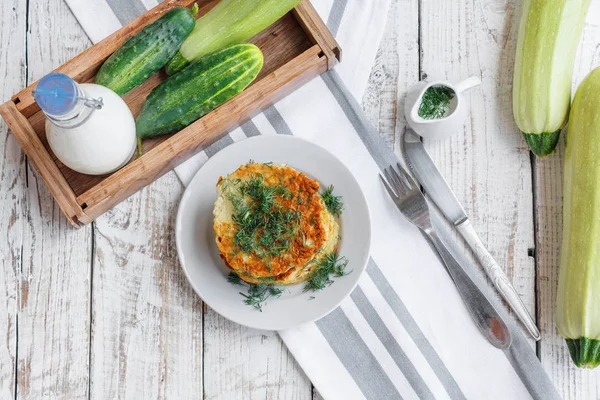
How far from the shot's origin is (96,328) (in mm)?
1761

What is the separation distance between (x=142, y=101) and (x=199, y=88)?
199 mm

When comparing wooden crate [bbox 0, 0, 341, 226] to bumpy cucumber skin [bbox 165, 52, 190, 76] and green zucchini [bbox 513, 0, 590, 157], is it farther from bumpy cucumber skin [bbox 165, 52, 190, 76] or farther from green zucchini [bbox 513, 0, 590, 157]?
green zucchini [bbox 513, 0, 590, 157]

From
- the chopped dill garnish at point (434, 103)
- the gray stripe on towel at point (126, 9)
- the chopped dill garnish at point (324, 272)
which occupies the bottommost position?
the chopped dill garnish at point (324, 272)

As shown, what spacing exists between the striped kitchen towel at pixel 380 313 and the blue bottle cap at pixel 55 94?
1.53ft

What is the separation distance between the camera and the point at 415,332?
5.81 ft

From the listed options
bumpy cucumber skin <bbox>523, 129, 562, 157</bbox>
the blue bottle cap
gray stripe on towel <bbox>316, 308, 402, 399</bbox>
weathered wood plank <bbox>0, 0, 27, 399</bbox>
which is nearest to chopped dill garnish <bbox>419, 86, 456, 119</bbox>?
bumpy cucumber skin <bbox>523, 129, 562, 157</bbox>

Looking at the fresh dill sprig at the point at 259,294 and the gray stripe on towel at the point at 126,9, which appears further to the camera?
the gray stripe on towel at the point at 126,9

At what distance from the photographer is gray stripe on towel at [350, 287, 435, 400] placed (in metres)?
1.76

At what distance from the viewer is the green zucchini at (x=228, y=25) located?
1655mm

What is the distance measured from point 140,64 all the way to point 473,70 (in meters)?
0.94

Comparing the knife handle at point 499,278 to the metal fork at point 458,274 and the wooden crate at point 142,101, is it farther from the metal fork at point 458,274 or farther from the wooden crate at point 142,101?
the wooden crate at point 142,101

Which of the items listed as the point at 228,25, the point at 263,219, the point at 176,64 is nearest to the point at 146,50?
the point at 176,64

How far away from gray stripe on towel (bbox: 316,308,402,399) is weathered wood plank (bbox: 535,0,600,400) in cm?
46

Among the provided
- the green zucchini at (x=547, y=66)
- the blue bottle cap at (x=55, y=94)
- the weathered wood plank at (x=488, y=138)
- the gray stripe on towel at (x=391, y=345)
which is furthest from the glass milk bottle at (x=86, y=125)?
the green zucchini at (x=547, y=66)
